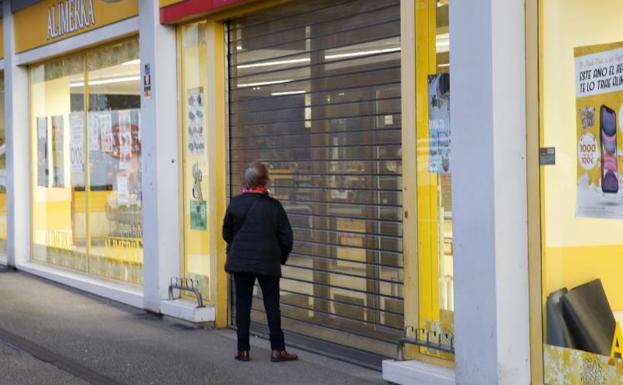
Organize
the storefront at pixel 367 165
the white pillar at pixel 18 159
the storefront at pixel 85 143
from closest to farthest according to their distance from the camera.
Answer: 1. the storefront at pixel 367 165
2. the storefront at pixel 85 143
3. the white pillar at pixel 18 159

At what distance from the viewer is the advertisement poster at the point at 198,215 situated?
10.6 meters

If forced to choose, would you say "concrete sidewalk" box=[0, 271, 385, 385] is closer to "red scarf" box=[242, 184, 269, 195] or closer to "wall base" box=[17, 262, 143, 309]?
"wall base" box=[17, 262, 143, 309]

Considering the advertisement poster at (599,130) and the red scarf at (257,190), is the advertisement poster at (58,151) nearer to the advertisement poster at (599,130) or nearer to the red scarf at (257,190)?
the red scarf at (257,190)

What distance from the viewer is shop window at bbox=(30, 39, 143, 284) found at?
12227mm

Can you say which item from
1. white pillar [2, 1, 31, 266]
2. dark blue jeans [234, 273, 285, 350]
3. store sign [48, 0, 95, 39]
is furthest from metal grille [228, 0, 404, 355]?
white pillar [2, 1, 31, 266]

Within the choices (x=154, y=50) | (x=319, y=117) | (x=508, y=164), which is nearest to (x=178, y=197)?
(x=154, y=50)

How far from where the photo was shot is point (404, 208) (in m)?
7.59

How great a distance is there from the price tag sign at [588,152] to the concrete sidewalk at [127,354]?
92.9 inches

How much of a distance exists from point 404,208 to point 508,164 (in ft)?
4.03

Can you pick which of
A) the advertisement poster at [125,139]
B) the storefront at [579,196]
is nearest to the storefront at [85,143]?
the advertisement poster at [125,139]

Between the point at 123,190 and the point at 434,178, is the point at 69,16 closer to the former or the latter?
Result: the point at 123,190

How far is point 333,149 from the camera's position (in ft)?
28.8

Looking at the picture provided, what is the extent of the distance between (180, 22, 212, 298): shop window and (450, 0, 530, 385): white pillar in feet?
14.1

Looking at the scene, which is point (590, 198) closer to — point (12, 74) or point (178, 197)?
point (178, 197)
